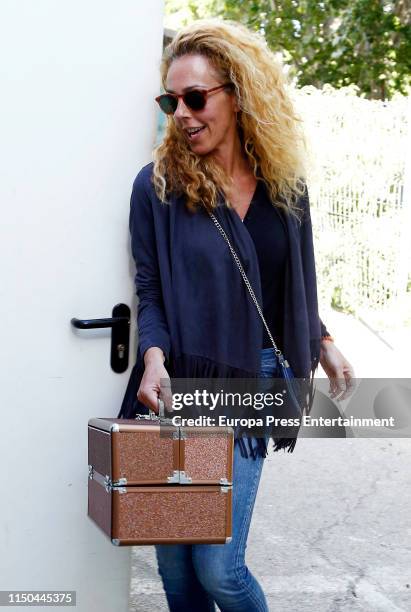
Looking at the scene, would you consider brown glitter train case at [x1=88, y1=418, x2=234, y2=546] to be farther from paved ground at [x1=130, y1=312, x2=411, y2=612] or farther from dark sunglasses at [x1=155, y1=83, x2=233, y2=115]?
paved ground at [x1=130, y1=312, x2=411, y2=612]

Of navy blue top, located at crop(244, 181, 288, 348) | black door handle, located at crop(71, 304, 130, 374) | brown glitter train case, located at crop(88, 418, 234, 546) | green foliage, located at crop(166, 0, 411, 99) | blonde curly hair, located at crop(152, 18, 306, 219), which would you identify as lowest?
brown glitter train case, located at crop(88, 418, 234, 546)

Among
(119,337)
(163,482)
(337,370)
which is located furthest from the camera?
(337,370)

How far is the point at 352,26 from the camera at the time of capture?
1458cm

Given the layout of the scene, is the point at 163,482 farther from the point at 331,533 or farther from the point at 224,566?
the point at 331,533

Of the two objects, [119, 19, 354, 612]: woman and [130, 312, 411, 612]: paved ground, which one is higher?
[119, 19, 354, 612]: woman

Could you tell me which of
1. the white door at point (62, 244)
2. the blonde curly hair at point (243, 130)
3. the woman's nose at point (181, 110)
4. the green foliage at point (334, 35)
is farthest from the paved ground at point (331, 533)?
the green foliage at point (334, 35)

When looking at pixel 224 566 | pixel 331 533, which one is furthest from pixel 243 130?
pixel 331 533

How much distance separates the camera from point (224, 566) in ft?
8.00

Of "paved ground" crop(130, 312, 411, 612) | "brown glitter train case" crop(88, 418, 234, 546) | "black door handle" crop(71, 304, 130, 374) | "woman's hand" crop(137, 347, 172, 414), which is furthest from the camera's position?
"paved ground" crop(130, 312, 411, 612)

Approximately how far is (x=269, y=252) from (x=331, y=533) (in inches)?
97.5

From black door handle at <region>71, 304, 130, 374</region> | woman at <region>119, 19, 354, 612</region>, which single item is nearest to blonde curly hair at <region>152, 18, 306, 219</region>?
woman at <region>119, 19, 354, 612</region>

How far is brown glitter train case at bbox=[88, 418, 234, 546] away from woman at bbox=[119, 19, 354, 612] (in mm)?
173

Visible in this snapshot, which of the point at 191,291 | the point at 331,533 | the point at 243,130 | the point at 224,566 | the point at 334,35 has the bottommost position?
the point at 331,533

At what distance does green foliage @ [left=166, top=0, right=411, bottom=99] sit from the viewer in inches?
577
